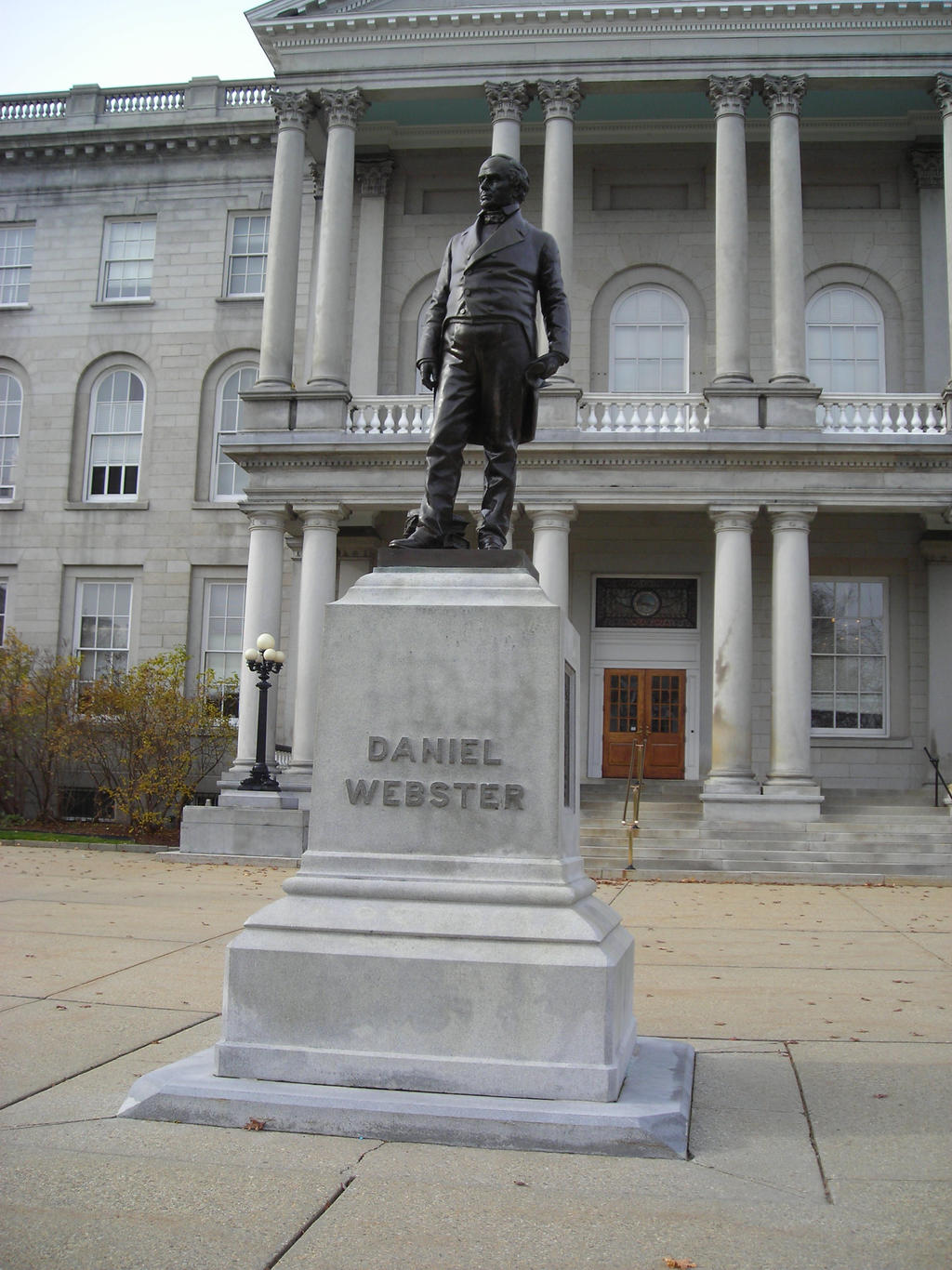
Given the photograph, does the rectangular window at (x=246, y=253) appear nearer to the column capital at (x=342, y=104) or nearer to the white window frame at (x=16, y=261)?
the white window frame at (x=16, y=261)

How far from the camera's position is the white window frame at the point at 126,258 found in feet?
105

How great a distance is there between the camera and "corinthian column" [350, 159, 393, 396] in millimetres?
28500

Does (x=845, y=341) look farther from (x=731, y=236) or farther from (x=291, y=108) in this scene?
(x=291, y=108)

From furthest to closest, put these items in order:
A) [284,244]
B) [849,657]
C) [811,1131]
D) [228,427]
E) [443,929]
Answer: [228,427]
[849,657]
[284,244]
[443,929]
[811,1131]

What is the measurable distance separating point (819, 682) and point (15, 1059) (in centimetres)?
2264

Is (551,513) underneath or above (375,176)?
underneath

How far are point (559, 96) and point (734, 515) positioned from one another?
9.80 meters

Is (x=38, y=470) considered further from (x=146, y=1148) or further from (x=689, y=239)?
(x=146, y=1148)

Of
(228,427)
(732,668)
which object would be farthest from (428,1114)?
(228,427)

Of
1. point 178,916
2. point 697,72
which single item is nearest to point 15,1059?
point 178,916

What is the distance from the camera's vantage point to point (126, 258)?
32.0 meters

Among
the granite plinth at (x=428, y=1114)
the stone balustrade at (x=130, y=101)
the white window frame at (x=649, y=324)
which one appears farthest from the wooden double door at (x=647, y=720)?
the granite plinth at (x=428, y=1114)

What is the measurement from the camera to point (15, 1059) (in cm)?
607

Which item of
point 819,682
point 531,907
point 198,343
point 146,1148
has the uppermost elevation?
point 198,343
